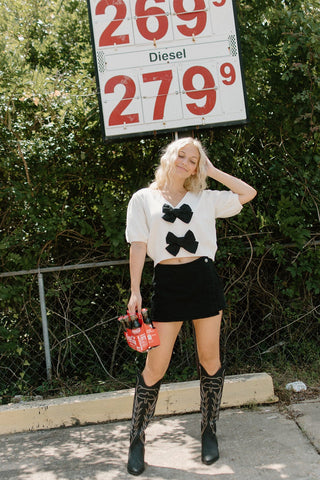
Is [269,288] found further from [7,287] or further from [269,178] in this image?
[7,287]

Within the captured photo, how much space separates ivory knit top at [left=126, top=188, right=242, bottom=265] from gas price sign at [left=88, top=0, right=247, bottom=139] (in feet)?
3.25

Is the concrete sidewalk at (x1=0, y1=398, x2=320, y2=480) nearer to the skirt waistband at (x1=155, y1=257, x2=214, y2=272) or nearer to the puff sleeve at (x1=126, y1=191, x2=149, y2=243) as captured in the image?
the skirt waistband at (x1=155, y1=257, x2=214, y2=272)

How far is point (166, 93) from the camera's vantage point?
4.02 meters

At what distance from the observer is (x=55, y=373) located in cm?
469

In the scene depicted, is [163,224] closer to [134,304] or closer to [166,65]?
[134,304]

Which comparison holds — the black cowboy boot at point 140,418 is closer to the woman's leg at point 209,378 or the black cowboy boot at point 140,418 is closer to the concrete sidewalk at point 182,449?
the concrete sidewalk at point 182,449

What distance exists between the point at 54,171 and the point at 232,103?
1.55 metres

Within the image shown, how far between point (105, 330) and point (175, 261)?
1836 millimetres

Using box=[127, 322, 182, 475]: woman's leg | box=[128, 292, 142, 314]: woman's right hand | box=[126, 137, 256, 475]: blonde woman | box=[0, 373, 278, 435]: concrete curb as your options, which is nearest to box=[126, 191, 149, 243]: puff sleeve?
box=[126, 137, 256, 475]: blonde woman

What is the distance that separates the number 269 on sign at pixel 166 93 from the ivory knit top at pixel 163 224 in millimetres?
1004

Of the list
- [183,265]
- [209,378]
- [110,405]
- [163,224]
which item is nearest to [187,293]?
[183,265]

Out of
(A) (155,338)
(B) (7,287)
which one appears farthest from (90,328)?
(A) (155,338)

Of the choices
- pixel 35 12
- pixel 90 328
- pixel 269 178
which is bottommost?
pixel 90 328

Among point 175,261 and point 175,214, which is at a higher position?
point 175,214
